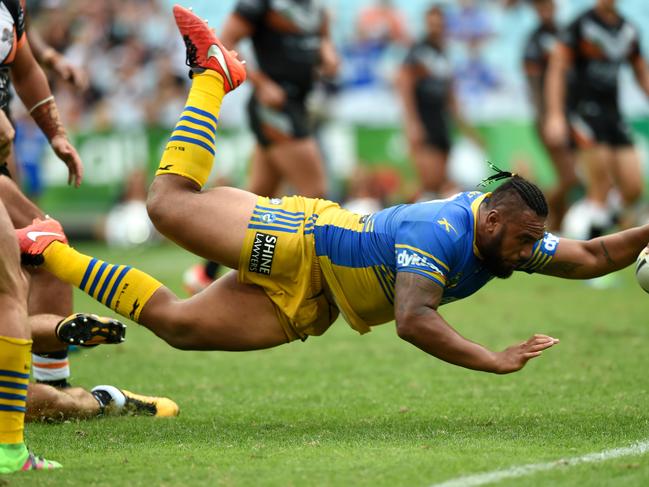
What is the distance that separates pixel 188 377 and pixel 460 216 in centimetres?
277

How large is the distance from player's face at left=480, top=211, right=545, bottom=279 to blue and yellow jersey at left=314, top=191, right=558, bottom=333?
9 cm

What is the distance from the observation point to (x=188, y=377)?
7.41 m

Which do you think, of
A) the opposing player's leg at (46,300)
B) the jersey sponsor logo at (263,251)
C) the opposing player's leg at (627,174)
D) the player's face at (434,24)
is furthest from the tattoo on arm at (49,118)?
the player's face at (434,24)

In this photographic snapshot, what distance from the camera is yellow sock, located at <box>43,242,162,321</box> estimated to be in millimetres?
5605

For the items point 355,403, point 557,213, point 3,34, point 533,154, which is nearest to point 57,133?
point 3,34

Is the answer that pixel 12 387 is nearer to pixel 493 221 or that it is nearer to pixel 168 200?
pixel 168 200

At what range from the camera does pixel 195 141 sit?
5.82m

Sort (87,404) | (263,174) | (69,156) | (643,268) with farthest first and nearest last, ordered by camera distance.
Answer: (263,174), (69,156), (87,404), (643,268)

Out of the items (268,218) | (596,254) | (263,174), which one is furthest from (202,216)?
(263,174)

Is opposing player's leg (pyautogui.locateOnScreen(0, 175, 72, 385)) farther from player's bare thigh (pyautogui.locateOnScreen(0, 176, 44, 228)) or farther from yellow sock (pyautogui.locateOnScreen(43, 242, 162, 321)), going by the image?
yellow sock (pyautogui.locateOnScreen(43, 242, 162, 321))

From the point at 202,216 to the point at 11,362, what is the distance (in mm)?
1455

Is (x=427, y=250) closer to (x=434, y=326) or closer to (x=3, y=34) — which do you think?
(x=434, y=326)

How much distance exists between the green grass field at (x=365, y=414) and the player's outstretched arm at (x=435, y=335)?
1.19 ft

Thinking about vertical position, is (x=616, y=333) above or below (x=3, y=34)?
below
